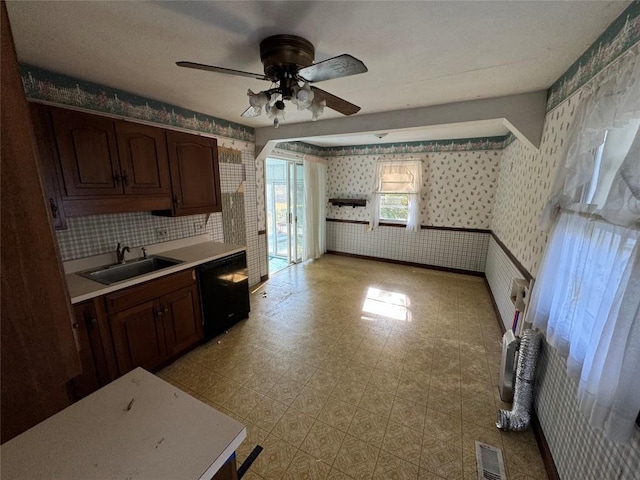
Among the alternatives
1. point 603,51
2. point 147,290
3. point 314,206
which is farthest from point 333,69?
point 314,206

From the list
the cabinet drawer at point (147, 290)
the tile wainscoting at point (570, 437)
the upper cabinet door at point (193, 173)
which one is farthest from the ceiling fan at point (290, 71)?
the tile wainscoting at point (570, 437)

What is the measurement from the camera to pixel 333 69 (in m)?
1.28

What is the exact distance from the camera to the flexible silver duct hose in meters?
→ 1.65

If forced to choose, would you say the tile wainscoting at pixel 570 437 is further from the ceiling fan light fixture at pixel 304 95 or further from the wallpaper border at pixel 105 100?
the wallpaper border at pixel 105 100

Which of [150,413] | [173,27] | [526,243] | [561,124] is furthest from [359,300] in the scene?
[173,27]

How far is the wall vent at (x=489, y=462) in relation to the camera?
56.1 inches

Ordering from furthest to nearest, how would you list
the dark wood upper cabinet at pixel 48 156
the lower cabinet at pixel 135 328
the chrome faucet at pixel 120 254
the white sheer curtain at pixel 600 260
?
the chrome faucet at pixel 120 254
the lower cabinet at pixel 135 328
the dark wood upper cabinet at pixel 48 156
the white sheer curtain at pixel 600 260

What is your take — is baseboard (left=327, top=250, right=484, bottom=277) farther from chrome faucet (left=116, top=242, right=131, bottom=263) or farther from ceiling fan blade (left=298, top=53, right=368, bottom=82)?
ceiling fan blade (left=298, top=53, right=368, bottom=82)

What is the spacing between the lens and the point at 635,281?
84cm

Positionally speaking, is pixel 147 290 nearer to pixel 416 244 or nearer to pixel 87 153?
pixel 87 153

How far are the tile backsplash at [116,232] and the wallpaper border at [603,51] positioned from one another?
3.39 metres

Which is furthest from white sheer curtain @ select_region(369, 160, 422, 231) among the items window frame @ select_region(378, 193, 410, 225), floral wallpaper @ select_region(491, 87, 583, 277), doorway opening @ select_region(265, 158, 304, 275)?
doorway opening @ select_region(265, 158, 304, 275)

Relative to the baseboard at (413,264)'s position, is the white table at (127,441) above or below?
above

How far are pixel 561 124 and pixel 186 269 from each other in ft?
10.2
